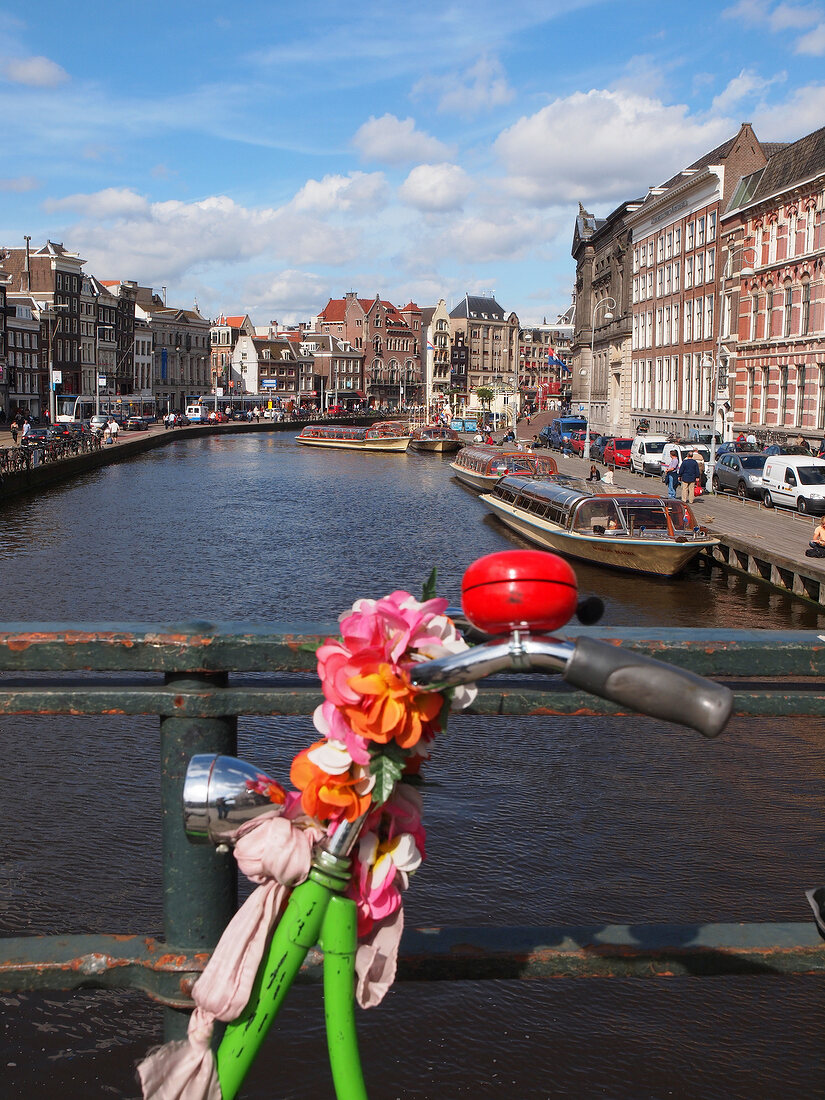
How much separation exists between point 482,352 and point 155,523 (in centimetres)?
14207

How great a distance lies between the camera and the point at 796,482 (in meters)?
29.3

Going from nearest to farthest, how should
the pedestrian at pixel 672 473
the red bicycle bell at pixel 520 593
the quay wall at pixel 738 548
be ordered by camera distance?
the red bicycle bell at pixel 520 593
the quay wall at pixel 738 548
the pedestrian at pixel 672 473

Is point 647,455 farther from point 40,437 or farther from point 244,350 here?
point 244,350

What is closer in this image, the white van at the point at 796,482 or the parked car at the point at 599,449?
the white van at the point at 796,482

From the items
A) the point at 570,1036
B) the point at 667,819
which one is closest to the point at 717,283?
the point at 667,819

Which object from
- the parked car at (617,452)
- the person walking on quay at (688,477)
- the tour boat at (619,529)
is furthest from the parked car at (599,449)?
the tour boat at (619,529)

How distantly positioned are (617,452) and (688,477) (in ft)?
52.8

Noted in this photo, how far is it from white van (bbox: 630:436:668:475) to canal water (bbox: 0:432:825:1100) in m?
21.5

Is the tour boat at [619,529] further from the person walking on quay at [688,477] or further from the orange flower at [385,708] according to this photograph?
the orange flower at [385,708]

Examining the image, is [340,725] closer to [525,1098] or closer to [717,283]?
[525,1098]

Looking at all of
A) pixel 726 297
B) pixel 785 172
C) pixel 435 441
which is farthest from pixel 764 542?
pixel 435 441

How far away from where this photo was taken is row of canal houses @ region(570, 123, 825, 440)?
140ft

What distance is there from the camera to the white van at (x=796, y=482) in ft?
93.3

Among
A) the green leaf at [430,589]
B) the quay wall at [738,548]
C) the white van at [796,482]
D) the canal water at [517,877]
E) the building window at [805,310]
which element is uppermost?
the building window at [805,310]
